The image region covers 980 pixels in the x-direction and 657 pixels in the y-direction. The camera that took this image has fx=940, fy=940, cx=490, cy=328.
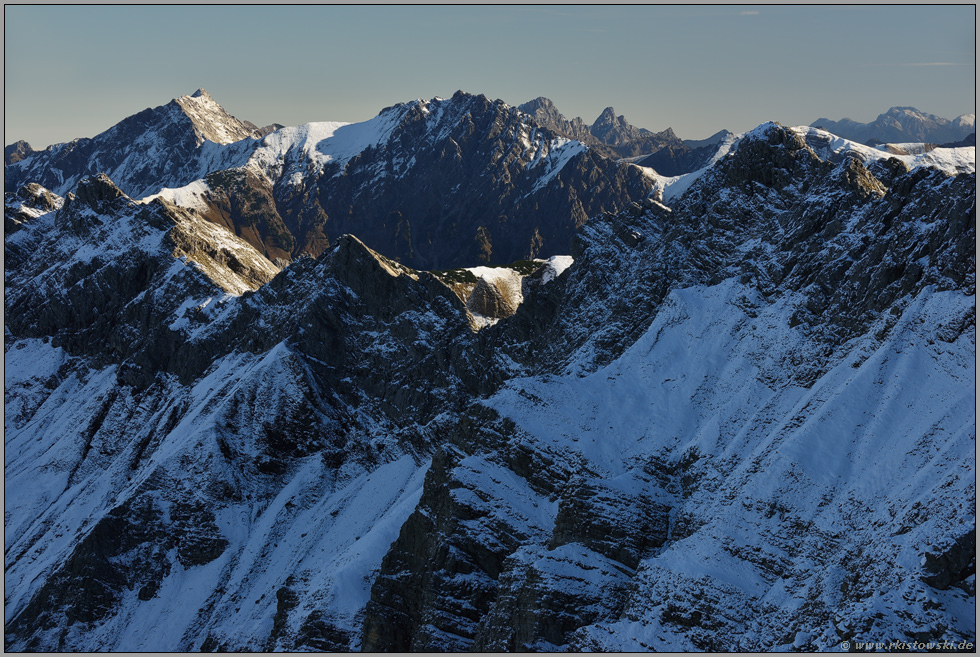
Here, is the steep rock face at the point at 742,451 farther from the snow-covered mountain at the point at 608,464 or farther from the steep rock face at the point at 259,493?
the steep rock face at the point at 259,493

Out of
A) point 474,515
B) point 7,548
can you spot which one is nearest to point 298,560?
point 474,515

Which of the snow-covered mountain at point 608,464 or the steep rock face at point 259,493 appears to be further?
the steep rock face at point 259,493

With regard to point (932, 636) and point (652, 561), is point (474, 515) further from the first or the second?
point (932, 636)

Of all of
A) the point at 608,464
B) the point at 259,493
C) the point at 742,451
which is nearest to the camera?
the point at 742,451

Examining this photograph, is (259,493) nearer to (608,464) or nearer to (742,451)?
(608,464)

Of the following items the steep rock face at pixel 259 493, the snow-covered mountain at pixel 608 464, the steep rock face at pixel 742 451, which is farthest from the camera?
the steep rock face at pixel 259 493

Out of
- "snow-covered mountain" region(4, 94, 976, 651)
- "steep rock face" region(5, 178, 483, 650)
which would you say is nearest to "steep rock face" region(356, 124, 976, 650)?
"snow-covered mountain" region(4, 94, 976, 651)

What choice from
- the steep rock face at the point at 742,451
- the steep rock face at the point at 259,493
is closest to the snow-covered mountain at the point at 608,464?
the steep rock face at the point at 742,451

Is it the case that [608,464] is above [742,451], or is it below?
below

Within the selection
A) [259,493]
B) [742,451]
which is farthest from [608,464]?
[259,493]
